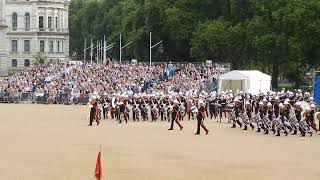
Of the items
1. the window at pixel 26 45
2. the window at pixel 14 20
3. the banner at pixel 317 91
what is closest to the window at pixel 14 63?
the window at pixel 26 45

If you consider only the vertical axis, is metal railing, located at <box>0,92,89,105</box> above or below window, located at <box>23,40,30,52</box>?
below

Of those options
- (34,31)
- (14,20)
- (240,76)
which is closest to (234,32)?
(240,76)

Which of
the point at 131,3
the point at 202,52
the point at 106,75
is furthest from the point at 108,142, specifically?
the point at 131,3

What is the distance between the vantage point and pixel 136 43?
3585 inches

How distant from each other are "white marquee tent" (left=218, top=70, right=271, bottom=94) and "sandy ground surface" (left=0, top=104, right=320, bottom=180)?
1635cm

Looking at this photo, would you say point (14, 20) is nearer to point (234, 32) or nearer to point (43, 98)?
point (234, 32)

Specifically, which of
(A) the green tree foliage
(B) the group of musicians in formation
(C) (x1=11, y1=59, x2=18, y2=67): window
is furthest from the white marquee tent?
(C) (x1=11, y1=59, x2=18, y2=67): window

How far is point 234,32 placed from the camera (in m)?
76.8

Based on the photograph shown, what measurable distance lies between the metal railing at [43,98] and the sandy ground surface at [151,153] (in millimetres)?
25904

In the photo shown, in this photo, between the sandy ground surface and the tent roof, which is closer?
the sandy ground surface

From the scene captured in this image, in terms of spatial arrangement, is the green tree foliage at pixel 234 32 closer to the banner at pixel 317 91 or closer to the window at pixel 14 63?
the banner at pixel 317 91

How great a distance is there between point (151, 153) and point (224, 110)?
2087 centimetres

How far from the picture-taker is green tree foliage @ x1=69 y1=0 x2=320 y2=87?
69.4m

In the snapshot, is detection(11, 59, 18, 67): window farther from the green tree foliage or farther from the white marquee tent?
the white marquee tent
